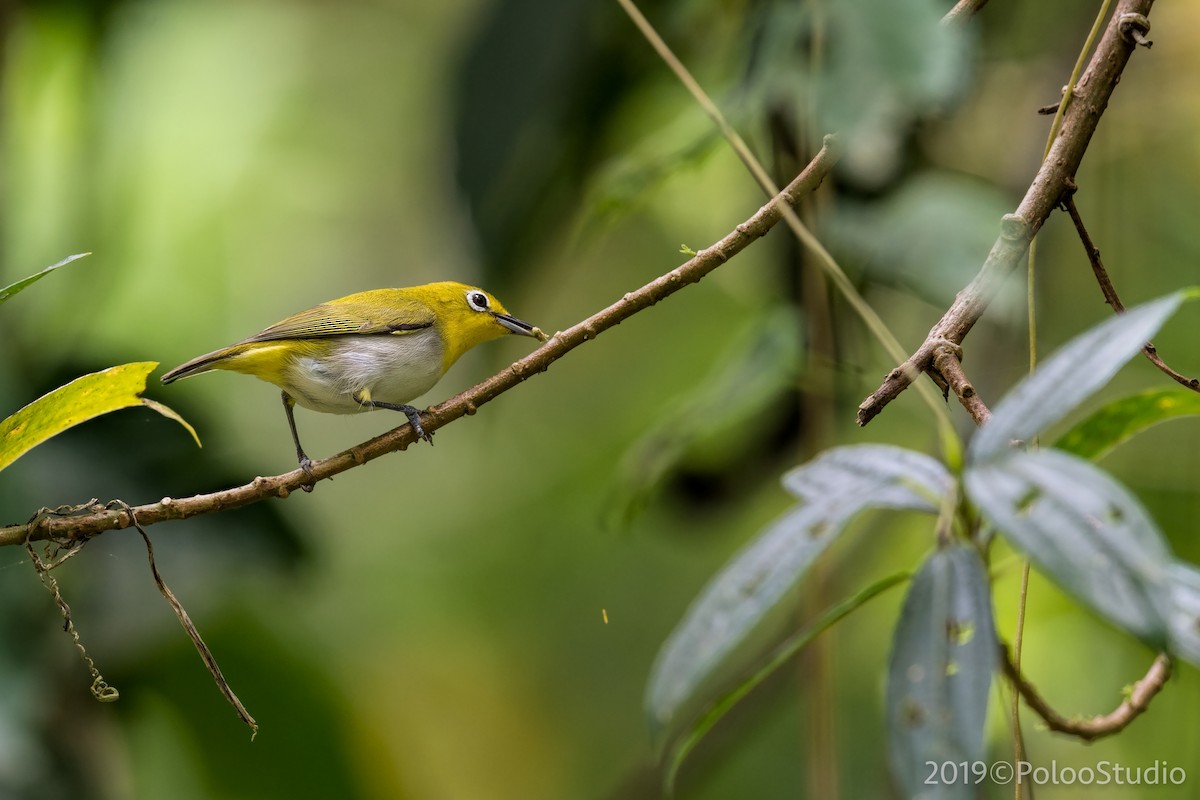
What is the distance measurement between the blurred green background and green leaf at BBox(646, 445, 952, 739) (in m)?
0.74

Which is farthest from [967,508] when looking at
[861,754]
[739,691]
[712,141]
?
[861,754]

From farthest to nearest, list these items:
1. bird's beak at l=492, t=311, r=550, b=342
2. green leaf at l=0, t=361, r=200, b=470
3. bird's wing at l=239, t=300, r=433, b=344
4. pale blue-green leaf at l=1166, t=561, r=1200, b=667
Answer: bird's beak at l=492, t=311, r=550, b=342, bird's wing at l=239, t=300, r=433, b=344, green leaf at l=0, t=361, r=200, b=470, pale blue-green leaf at l=1166, t=561, r=1200, b=667

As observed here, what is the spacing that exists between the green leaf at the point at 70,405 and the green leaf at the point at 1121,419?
137 cm

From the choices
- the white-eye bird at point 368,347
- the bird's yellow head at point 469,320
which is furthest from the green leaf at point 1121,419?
the bird's yellow head at point 469,320

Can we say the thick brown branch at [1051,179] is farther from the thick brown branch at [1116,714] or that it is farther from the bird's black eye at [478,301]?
the bird's black eye at [478,301]

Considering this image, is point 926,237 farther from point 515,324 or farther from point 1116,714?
point 1116,714

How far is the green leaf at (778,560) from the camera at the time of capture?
1113 mm

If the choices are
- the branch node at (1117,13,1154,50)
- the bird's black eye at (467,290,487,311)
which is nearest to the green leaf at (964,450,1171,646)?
the branch node at (1117,13,1154,50)

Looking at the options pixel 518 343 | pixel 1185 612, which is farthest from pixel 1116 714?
pixel 518 343

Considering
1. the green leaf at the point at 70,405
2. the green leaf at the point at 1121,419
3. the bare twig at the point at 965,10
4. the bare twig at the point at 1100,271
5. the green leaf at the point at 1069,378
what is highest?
the green leaf at the point at 70,405

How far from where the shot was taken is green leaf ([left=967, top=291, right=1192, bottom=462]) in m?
1.13

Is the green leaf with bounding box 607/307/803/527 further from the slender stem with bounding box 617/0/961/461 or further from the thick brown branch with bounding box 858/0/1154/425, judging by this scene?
the thick brown branch with bounding box 858/0/1154/425

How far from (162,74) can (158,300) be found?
1.37m

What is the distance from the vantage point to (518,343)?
488 cm
